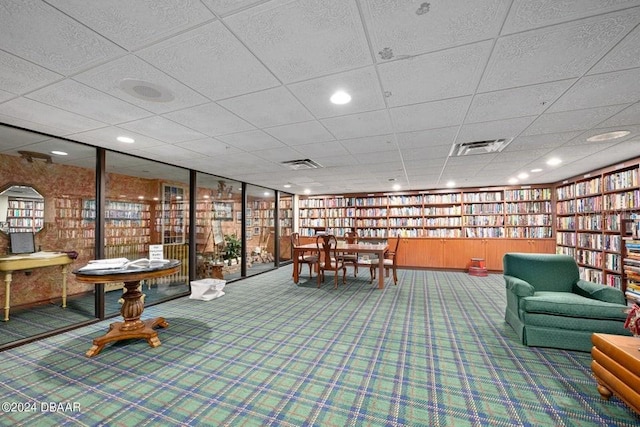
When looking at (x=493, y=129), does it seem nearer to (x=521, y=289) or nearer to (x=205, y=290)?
(x=521, y=289)

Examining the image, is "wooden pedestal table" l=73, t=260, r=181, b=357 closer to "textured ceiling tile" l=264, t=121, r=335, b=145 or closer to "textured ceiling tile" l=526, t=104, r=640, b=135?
"textured ceiling tile" l=264, t=121, r=335, b=145

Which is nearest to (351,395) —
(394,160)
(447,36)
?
(447,36)

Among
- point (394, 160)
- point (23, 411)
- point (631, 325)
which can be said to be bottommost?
point (23, 411)

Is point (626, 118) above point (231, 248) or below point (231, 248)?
above

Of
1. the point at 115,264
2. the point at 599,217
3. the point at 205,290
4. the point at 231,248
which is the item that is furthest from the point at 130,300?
the point at 599,217

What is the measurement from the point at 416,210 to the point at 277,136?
6237 millimetres

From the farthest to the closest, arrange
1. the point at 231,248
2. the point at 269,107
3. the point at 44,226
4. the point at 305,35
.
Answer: the point at 231,248 < the point at 44,226 < the point at 269,107 < the point at 305,35

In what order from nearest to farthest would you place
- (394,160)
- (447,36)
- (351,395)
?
(447,36)
(351,395)
(394,160)

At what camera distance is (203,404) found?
6.31 feet

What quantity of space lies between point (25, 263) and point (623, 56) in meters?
6.58

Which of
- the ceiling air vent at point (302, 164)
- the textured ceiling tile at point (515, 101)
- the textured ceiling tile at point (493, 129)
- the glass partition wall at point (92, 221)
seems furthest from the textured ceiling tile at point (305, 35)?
the glass partition wall at point (92, 221)

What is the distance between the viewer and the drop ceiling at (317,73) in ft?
4.44

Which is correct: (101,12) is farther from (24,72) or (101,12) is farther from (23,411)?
(23,411)

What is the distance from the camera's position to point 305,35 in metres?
1.50
